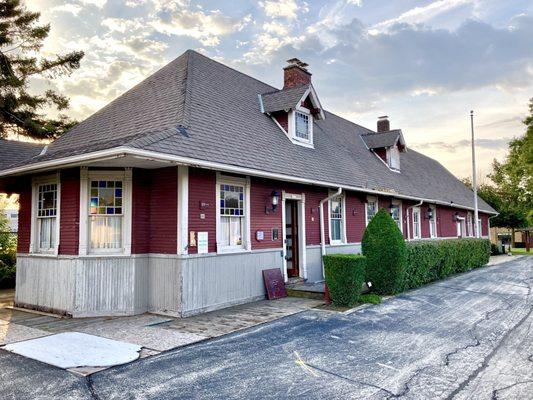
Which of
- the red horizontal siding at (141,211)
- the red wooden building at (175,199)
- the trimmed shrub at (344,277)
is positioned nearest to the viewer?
the red wooden building at (175,199)

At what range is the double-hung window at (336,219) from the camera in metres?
13.9

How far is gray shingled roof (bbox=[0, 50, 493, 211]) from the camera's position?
8.80m

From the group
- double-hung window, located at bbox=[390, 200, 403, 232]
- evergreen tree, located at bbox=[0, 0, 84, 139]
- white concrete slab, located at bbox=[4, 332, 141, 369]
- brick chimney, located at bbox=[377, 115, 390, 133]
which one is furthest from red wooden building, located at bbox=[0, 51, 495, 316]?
brick chimney, located at bbox=[377, 115, 390, 133]

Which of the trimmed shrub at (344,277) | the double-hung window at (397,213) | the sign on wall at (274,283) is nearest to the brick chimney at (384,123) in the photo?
the double-hung window at (397,213)

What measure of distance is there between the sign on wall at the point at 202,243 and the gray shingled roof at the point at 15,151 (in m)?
7.21

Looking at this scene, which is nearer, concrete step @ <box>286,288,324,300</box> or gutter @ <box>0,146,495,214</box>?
gutter @ <box>0,146,495,214</box>

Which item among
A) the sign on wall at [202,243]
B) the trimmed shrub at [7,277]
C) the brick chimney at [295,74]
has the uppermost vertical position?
the brick chimney at [295,74]

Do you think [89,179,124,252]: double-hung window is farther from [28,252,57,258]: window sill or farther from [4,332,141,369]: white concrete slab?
[4,332,141,369]: white concrete slab

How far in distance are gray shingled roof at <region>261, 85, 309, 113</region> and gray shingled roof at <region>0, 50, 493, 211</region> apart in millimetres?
384

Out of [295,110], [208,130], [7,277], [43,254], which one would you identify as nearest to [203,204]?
[208,130]

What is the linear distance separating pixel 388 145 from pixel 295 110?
8.51 m

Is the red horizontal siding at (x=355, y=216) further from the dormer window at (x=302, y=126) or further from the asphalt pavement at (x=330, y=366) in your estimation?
the asphalt pavement at (x=330, y=366)

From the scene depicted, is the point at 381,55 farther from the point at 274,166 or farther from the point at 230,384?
the point at 230,384

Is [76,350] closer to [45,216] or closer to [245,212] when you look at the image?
[45,216]
